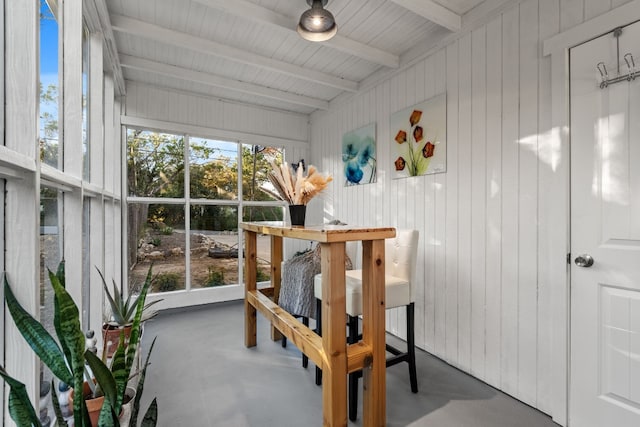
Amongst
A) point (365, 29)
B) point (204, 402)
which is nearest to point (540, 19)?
point (365, 29)

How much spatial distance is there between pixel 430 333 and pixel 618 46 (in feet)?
7.27

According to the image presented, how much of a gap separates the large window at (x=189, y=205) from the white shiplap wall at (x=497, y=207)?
1914 millimetres

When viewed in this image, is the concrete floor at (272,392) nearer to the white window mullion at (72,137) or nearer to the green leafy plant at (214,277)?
the white window mullion at (72,137)

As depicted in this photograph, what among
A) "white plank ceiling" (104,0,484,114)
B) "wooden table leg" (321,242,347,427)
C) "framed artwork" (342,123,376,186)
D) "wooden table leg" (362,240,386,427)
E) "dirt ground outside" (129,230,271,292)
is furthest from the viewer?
"dirt ground outside" (129,230,271,292)

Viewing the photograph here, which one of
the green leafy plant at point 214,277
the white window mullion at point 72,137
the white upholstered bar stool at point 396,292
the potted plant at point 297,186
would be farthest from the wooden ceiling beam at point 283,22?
the green leafy plant at point 214,277

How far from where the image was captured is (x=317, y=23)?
75.5 inches

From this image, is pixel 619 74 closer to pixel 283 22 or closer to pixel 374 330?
pixel 374 330

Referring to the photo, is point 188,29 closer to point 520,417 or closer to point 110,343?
point 110,343

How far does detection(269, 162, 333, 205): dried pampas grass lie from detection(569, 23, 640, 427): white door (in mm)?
1437

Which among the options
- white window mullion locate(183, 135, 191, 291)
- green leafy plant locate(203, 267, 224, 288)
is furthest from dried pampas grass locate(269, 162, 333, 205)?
green leafy plant locate(203, 267, 224, 288)

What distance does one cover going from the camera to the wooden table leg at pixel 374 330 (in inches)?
61.4

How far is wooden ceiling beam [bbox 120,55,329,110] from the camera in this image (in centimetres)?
287

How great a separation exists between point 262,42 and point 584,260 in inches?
112

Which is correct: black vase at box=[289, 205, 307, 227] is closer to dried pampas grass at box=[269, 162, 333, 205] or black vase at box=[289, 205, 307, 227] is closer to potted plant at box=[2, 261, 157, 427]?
dried pampas grass at box=[269, 162, 333, 205]
